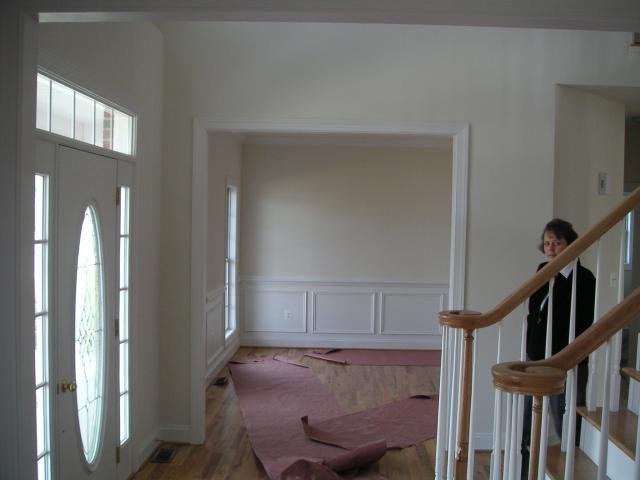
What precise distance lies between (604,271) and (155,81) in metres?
3.91

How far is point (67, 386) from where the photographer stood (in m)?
2.82

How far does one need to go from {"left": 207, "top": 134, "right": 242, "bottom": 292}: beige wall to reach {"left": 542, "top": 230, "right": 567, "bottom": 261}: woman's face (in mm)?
3465

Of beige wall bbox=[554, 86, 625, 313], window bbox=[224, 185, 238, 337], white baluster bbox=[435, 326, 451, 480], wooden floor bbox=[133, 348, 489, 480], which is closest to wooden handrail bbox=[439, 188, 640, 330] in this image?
white baluster bbox=[435, 326, 451, 480]

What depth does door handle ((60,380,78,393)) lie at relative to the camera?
279cm

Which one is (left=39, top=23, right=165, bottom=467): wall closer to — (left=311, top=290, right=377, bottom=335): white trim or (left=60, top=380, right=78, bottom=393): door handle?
(left=60, top=380, right=78, bottom=393): door handle

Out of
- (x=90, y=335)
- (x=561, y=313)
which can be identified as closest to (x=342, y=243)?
(x=90, y=335)

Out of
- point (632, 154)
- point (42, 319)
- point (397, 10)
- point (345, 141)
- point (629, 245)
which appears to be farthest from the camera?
point (345, 141)

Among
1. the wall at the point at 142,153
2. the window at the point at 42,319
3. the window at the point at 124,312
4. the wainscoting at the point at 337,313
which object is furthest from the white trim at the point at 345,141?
the window at the point at 42,319

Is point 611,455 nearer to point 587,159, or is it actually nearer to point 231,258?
point 587,159

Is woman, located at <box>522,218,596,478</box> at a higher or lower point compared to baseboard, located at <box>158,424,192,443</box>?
higher

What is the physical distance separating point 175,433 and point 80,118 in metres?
2.51

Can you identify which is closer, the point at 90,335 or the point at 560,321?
the point at 560,321

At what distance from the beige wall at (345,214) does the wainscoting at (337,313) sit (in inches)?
6.0

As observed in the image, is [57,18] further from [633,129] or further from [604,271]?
[633,129]
